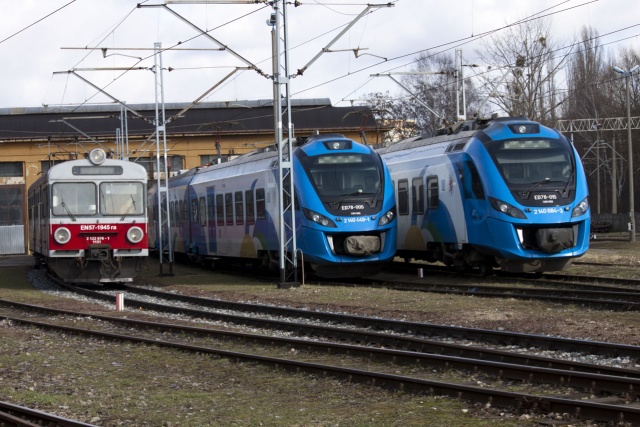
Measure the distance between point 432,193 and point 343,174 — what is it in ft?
9.44

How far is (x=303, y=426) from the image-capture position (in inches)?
348

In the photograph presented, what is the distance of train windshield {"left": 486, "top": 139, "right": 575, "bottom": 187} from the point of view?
2220 cm

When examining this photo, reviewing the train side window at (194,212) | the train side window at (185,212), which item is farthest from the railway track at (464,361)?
the train side window at (185,212)

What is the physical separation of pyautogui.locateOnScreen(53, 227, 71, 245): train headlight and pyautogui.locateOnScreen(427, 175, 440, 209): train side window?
925 cm

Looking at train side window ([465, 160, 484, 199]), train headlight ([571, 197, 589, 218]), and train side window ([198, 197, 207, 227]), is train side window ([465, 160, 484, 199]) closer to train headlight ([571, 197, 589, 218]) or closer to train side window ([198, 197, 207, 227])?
train headlight ([571, 197, 589, 218])

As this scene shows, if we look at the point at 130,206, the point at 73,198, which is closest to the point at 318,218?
the point at 130,206

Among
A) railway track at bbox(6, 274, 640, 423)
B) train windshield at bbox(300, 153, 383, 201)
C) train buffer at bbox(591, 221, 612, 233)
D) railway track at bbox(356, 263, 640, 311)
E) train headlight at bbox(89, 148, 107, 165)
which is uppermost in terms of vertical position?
train headlight at bbox(89, 148, 107, 165)

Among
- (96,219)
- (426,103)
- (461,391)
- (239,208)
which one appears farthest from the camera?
(426,103)

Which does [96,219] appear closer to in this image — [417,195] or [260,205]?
[260,205]

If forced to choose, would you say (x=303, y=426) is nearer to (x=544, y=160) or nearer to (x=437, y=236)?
(x=544, y=160)

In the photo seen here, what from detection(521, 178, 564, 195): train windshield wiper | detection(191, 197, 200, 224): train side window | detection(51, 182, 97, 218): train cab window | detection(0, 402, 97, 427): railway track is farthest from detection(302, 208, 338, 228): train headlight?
detection(0, 402, 97, 427): railway track

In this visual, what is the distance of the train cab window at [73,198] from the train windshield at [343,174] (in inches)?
225

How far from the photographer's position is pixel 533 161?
22.4 metres

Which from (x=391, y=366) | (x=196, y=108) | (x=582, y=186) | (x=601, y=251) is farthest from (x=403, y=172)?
(x=196, y=108)
